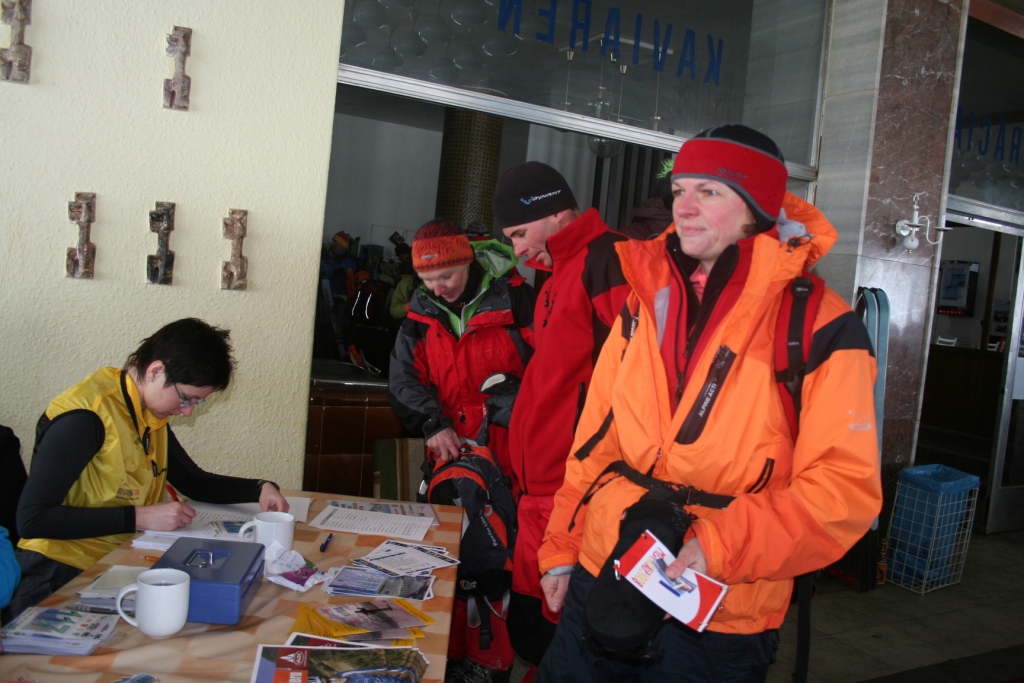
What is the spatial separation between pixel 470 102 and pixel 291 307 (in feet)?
3.76

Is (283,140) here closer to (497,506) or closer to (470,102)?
(470,102)

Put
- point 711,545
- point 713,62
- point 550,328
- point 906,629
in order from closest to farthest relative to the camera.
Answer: point 711,545 → point 550,328 → point 906,629 → point 713,62

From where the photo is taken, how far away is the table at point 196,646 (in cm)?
117

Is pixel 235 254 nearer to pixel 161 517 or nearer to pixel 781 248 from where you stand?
pixel 161 517

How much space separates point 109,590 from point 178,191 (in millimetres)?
1749

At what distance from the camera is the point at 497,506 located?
2383 millimetres

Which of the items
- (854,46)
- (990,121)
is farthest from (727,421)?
(990,121)

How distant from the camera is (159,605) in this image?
126cm

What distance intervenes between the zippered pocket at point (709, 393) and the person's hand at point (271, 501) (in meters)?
1.14

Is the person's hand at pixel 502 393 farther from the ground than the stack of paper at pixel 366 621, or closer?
farther from the ground

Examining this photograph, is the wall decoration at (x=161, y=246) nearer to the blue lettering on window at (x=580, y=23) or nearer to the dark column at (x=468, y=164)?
the blue lettering on window at (x=580, y=23)

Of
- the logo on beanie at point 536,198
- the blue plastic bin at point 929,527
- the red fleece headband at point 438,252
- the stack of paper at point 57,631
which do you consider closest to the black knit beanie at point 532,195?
the logo on beanie at point 536,198

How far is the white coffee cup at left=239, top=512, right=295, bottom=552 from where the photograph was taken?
1629 mm

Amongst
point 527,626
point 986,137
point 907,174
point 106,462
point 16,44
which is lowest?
point 527,626
